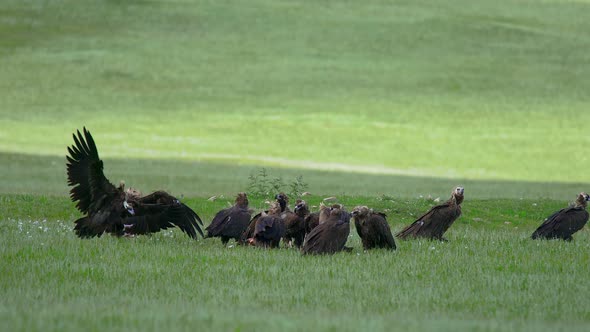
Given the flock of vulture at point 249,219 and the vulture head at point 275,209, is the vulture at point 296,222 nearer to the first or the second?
the flock of vulture at point 249,219

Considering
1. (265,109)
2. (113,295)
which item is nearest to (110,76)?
(265,109)

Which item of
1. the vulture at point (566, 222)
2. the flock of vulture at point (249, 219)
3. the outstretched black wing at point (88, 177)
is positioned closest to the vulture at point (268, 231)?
the flock of vulture at point (249, 219)

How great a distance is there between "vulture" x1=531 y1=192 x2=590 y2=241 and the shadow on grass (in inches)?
482

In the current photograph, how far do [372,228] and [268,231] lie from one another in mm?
1651

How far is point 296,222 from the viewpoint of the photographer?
15531 millimetres

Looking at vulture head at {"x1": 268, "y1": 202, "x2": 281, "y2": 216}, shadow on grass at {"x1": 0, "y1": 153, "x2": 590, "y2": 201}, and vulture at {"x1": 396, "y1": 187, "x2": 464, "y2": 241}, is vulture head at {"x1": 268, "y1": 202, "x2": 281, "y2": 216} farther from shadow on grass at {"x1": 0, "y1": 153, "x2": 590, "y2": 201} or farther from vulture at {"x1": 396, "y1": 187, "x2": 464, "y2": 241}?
shadow on grass at {"x1": 0, "y1": 153, "x2": 590, "y2": 201}

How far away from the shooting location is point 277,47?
240 ft

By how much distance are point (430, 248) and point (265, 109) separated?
4270cm

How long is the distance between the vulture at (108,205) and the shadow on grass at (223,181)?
1174 cm

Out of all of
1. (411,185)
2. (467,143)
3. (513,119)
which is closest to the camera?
(411,185)

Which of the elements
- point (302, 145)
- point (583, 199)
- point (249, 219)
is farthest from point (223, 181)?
point (583, 199)

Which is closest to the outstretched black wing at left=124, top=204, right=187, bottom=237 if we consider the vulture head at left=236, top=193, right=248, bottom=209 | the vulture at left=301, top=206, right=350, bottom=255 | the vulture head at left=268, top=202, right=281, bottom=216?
the vulture head at left=236, top=193, right=248, bottom=209

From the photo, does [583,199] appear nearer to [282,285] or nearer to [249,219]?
[249,219]

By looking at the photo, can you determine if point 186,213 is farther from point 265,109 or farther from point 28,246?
point 265,109
